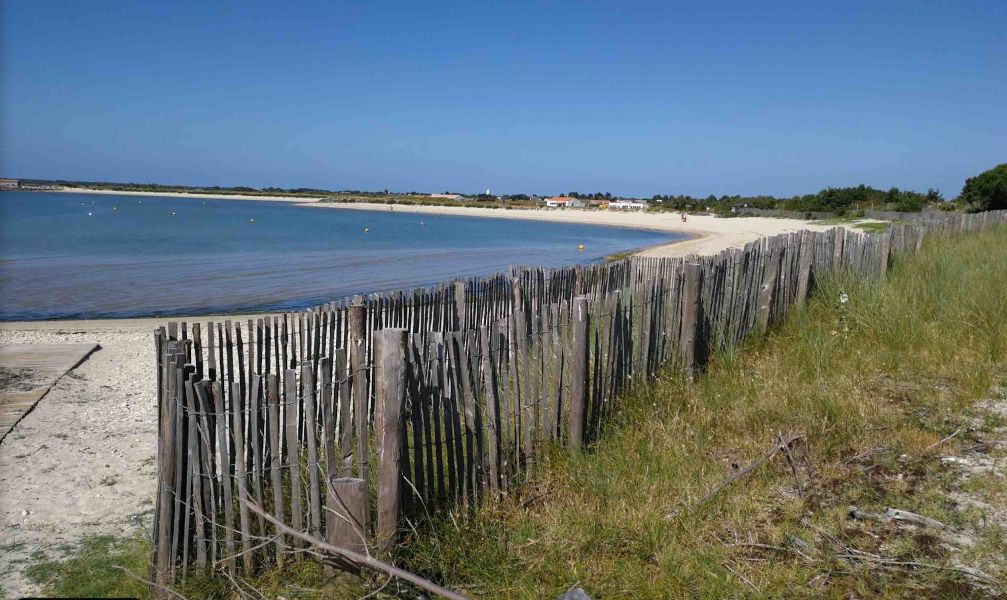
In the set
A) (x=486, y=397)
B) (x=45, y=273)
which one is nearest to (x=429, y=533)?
(x=486, y=397)

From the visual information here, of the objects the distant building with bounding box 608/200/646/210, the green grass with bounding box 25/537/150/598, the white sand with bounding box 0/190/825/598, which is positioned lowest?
the white sand with bounding box 0/190/825/598

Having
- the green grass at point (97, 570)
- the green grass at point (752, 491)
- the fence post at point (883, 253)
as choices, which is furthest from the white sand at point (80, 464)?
the fence post at point (883, 253)

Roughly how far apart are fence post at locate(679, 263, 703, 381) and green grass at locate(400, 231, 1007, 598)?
217 mm

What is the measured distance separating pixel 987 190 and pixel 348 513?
43045mm

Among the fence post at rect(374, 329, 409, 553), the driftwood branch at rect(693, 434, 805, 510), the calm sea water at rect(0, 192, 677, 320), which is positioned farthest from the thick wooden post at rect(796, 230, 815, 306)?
the calm sea water at rect(0, 192, 677, 320)

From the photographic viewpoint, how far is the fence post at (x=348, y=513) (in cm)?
329

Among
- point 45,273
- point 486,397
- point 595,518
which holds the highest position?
point 486,397

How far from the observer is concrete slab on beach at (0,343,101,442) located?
739 centimetres

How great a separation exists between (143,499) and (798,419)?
4.64m

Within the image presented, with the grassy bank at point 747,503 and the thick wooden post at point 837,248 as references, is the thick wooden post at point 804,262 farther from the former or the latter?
the grassy bank at point 747,503

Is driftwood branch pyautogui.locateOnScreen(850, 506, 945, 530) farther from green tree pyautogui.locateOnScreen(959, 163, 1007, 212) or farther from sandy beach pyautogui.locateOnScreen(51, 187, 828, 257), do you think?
green tree pyautogui.locateOnScreen(959, 163, 1007, 212)

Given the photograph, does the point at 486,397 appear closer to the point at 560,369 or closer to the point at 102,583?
the point at 560,369

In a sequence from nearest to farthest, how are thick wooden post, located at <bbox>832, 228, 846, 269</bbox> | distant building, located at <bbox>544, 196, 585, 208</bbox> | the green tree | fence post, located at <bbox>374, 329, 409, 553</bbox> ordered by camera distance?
fence post, located at <bbox>374, 329, 409, 553</bbox> → thick wooden post, located at <bbox>832, 228, 846, 269</bbox> → the green tree → distant building, located at <bbox>544, 196, 585, 208</bbox>

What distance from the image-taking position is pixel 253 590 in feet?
11.4
